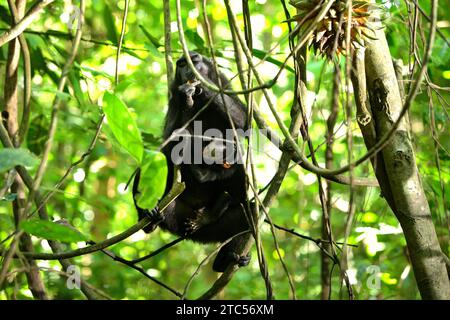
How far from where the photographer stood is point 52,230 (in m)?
2.02

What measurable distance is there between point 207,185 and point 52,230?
2.87m

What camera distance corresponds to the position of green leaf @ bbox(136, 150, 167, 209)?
1.81 meters

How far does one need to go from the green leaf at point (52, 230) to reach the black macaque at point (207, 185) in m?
2.41

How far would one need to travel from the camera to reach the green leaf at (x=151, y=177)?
5.93 ft

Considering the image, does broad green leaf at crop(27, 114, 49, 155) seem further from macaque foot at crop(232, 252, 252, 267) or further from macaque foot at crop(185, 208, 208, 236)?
macaque foot at crop(232, 252, 252, 267)

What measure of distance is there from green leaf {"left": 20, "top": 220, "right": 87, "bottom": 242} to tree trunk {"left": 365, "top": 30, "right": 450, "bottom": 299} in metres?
1.30

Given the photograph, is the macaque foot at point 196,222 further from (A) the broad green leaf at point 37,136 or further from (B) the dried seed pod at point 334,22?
(B) the dried seed pod at point 334,22

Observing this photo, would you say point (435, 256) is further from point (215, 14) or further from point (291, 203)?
point (291, 203)

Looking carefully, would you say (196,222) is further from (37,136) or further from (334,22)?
(334,22)

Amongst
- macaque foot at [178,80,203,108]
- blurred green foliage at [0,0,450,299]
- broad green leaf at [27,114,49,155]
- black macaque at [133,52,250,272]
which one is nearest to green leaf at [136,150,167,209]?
blurred green foliage at [0,0,450,299]

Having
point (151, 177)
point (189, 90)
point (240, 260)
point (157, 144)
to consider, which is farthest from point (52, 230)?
point (157, 144)

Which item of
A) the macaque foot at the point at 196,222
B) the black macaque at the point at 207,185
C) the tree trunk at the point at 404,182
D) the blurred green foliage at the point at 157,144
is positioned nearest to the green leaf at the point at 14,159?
the blurred green foliage at the point at 157,144
